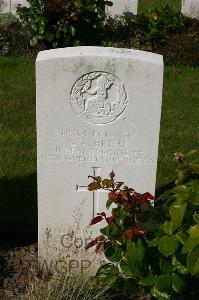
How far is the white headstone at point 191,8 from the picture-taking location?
10.3m

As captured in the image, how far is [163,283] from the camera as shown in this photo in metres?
3.13

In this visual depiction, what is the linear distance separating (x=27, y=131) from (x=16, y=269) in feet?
8.32

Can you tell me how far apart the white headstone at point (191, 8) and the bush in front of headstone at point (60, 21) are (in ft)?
7.04

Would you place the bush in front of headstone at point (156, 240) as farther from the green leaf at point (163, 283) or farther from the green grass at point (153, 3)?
the green grass at point (153, 3)

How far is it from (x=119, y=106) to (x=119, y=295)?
4.05 feet

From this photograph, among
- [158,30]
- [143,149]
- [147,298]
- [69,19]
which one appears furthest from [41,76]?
[158,30]

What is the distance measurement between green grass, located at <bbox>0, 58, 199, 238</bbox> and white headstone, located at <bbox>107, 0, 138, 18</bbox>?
1.54m

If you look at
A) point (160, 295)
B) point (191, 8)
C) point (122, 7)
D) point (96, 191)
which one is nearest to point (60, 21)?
point (122, 7)

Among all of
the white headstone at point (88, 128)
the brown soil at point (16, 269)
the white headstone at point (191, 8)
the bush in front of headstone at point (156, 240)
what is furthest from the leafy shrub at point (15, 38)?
the bush in front of headstone at point (156, 240)

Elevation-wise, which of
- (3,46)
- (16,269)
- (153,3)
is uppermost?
(153,3)

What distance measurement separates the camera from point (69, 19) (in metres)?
8.28

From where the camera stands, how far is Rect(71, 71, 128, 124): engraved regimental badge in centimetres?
388

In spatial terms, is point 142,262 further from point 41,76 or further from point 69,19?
point 69,19

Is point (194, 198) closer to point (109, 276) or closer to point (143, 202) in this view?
point (143, 202)
